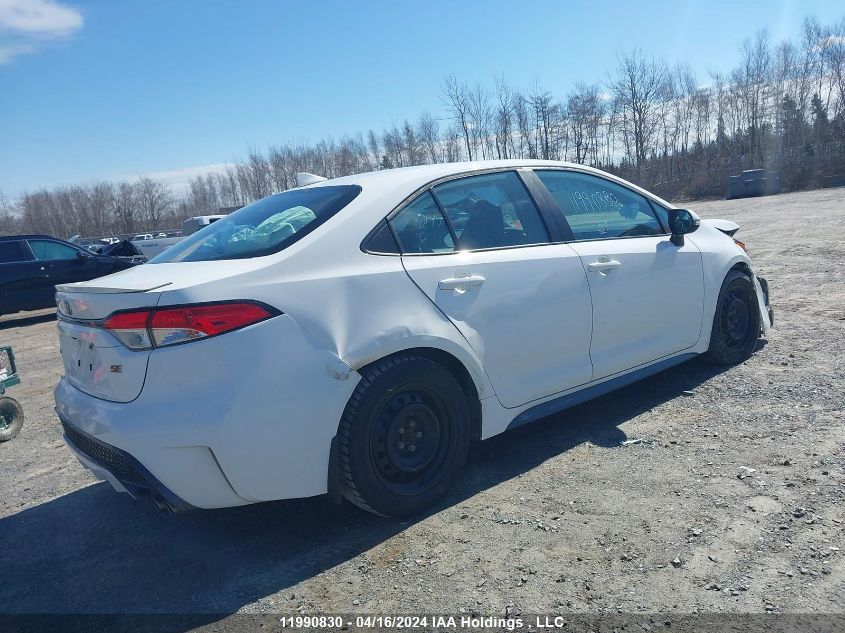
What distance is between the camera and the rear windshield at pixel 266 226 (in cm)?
312

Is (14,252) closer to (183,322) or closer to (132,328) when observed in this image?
(132,328)

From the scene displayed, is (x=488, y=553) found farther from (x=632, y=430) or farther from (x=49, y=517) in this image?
(x=49, y=517)

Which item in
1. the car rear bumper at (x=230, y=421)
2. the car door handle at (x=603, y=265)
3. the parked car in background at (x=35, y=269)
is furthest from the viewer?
the parked car in background at (x=35, y=269)

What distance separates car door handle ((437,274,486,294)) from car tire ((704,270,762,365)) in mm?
2380

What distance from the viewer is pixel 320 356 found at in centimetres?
280

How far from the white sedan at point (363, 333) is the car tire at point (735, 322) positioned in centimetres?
69

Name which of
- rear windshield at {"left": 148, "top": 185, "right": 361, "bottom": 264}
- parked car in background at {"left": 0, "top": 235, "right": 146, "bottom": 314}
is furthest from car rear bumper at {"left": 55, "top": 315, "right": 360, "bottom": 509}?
parked car in background at {"left": 0, "top": 235, "right": 146, "bottom": 314}

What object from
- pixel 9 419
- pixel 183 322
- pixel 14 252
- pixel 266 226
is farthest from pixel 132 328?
pixel 14 252

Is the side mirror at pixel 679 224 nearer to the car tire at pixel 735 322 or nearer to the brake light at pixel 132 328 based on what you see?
the car tire at pixel 735 322

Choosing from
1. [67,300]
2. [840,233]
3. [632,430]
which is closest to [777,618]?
[632,430]

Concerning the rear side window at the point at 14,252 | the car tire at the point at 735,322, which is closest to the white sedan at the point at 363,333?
the car tire at the point at 735,322

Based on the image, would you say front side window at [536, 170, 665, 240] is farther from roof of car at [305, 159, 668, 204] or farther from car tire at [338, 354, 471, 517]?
car tire at [338, 354, 471, 517]

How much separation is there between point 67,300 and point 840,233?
1369cm

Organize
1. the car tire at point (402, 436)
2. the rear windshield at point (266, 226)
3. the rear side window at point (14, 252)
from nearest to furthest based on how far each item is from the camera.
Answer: the car tire at point (402, 436), the rear windshield at point (266, 226), the rear side window at point (14, 252)
